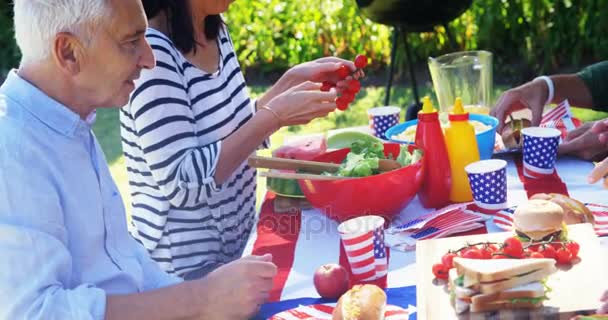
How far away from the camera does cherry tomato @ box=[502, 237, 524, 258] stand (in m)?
1.58

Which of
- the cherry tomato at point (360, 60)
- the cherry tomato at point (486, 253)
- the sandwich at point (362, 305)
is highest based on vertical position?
the cherry tomato at point (360, 60)

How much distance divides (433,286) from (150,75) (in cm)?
109

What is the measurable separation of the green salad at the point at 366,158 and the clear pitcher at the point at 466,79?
22.0 inches

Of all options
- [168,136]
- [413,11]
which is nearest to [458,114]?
[168,136]

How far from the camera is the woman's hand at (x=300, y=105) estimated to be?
2.25 meters

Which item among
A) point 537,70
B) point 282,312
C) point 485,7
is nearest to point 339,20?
point 485,7

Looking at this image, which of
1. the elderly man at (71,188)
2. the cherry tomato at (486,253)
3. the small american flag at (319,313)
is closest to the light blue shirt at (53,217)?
the elderly man at (71,188)

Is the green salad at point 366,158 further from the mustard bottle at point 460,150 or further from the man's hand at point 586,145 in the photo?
the man's hand at point 586,145

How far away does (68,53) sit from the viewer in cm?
151

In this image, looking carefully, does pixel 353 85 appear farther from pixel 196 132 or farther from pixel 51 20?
pixel 51 20

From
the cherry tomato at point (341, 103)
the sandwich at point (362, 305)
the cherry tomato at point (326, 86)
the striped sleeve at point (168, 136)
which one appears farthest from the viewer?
the cherry tomato at point (326, 86)

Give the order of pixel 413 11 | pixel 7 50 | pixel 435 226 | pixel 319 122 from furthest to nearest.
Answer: pixel 7 50 < pixel 319 122 < pixel 413 11 < pixel 435 226

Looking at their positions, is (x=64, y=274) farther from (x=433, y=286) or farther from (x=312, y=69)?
(x=312, y=69)

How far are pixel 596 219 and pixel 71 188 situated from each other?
124 centimetres
